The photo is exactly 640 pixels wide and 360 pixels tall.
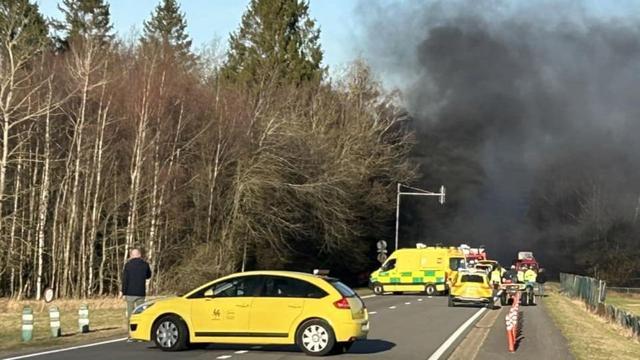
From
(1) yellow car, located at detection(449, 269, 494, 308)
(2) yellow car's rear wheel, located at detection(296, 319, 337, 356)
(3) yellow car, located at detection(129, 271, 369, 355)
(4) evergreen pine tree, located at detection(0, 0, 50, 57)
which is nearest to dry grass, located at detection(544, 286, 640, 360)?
(1) yellow car, located at detection(449, 269, 494, 308)

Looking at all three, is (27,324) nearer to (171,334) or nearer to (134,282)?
(134,282)

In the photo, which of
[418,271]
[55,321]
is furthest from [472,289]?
[55,321]

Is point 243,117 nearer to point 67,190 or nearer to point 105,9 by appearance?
point 67,190

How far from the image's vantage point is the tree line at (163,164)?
35.5m

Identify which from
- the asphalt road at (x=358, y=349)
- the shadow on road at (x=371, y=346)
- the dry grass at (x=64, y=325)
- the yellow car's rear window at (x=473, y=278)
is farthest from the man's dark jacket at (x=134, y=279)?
the yellow car's rear window at (x=473, y=278)

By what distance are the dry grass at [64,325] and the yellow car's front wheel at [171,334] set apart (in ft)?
8.09

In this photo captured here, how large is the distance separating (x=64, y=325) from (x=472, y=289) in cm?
1792

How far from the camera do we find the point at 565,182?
69688 mm

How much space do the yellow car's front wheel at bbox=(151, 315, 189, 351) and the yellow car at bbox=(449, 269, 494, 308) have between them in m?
20.1

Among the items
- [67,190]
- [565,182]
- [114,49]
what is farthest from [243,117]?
[565,182]

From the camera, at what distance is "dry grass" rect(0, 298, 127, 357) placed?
56.3 ft

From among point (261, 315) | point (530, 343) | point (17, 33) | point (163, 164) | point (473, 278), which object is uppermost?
point (17, 33)

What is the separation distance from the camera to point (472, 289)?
3400 centimetres

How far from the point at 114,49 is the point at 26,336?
1031 inches
